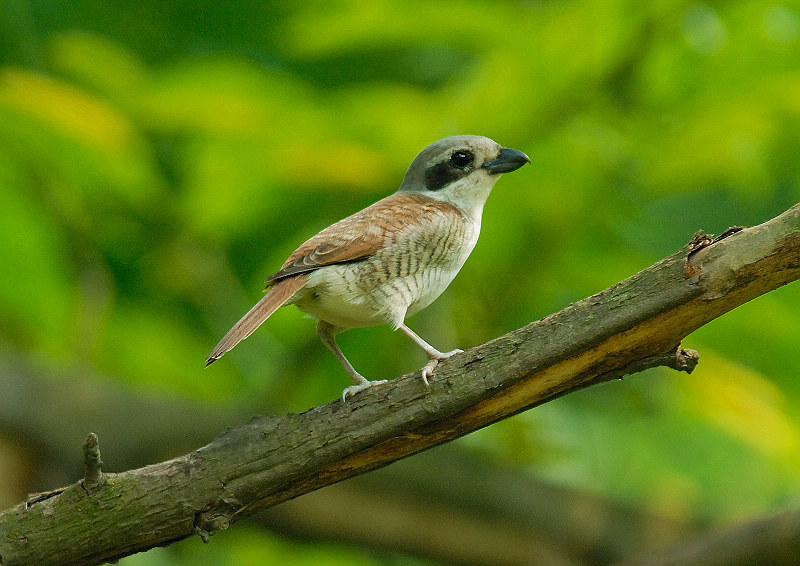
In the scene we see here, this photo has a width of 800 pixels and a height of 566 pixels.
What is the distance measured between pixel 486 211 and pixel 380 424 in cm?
198

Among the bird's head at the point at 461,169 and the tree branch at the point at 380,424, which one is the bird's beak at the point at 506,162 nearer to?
the bird's head at the point at 461,169

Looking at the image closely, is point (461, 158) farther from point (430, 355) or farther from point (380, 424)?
point (380, 424)

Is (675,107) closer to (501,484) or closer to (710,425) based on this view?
(710,425)

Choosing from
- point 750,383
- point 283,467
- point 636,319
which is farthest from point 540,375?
point 750,383

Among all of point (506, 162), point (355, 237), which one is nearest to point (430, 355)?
point (355, 237)

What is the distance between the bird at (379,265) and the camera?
13.1ft

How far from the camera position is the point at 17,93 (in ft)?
15.4

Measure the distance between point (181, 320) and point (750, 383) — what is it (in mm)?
3478

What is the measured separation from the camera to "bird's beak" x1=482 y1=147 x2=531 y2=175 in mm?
4547

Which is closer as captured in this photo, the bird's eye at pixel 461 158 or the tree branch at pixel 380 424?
the tree branch at pixel 380 424

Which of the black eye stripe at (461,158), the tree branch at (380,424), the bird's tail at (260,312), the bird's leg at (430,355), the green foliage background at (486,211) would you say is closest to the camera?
the tree branch at (380,424)

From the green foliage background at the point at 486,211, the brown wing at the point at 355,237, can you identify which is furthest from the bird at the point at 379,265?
the green foliage background at the point at 486,211

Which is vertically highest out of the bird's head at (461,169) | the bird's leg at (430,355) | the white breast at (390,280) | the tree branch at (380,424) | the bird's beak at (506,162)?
the bird's head at (461,169)

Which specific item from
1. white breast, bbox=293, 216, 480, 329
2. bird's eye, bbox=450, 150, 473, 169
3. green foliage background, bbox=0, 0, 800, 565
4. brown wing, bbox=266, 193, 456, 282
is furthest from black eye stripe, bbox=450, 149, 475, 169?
white breast, bbox=293, 216, 480, 329
